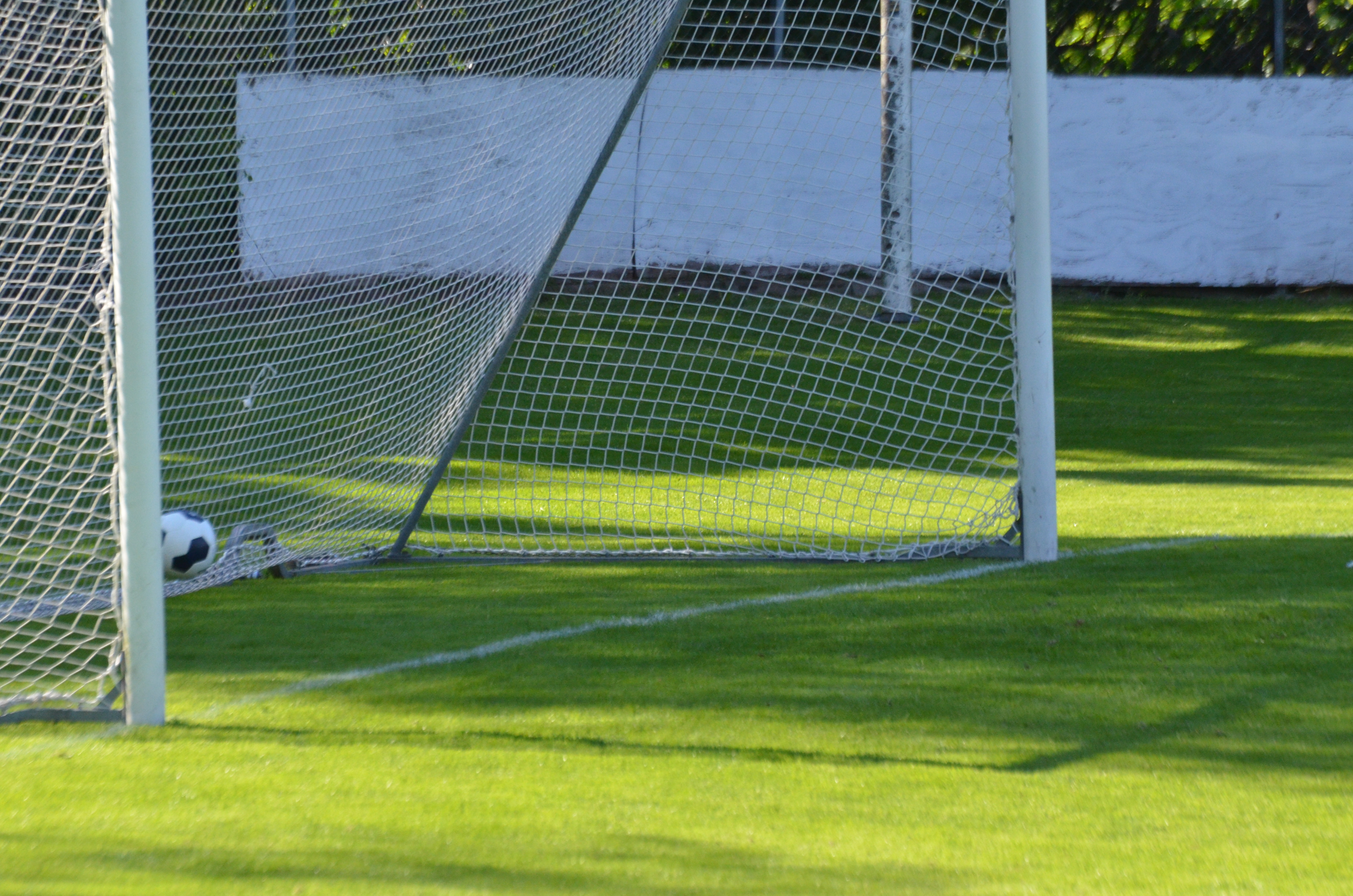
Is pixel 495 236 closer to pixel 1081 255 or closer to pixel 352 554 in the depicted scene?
pixel 352 554

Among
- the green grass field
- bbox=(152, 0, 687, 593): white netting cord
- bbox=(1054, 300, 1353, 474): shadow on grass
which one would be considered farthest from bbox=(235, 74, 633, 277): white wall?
bbox=(1054, 300, 1353, 474): shadow on grass

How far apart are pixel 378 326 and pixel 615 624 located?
2.16 meters

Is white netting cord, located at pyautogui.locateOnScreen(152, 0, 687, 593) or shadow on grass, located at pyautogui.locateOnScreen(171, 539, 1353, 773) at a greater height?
white netting cord, located at pyautogui.locateOnScreen(152, 0, 687, 593)

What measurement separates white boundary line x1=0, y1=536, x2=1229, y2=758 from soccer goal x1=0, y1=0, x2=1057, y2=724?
11cm

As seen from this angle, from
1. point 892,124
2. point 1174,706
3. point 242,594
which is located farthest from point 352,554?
point 892,124

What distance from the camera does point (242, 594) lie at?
4.84m

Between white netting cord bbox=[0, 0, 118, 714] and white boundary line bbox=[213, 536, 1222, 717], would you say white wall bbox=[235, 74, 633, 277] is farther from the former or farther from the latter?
white boundary line bbox=[213, 536, 1222, 717]

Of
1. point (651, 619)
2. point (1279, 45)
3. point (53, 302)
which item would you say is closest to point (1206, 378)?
point (1279, 45)

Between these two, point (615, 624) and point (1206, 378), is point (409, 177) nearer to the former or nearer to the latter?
point (615, 624)

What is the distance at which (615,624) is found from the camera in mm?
4359

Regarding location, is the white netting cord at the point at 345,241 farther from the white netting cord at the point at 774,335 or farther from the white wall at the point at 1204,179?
the white wall at the point at 1204,179

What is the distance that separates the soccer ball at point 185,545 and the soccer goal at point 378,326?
23 cm

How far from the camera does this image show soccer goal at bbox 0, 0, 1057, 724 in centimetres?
379

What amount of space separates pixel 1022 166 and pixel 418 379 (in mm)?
2461
